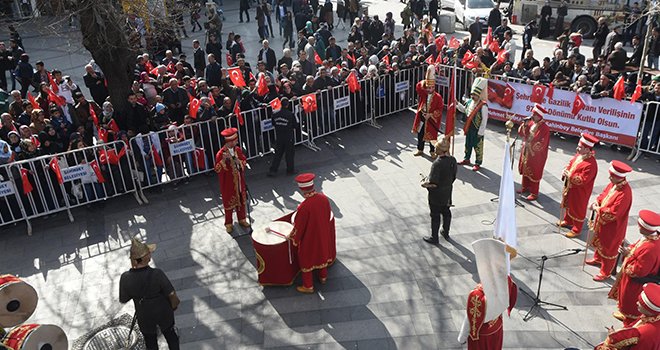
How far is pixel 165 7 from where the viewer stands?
45.2 feet

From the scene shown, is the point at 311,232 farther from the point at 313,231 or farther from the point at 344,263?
the point at 344,263

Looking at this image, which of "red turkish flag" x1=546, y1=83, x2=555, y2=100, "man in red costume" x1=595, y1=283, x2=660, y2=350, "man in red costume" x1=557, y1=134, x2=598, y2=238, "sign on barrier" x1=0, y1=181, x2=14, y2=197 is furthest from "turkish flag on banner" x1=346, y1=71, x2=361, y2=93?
"man in red costume" x1=595, y1=283, x2=660, y2=350

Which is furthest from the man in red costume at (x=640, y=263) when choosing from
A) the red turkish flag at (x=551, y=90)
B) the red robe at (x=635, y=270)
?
the red turkish flag at (x=551, y=90)

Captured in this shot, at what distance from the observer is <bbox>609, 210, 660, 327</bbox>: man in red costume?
6.24 m

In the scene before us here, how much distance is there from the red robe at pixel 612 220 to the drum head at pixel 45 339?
6.54 metres

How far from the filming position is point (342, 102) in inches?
505

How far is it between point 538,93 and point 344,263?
6.59 meters

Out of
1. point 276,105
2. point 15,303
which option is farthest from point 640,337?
point 276,105

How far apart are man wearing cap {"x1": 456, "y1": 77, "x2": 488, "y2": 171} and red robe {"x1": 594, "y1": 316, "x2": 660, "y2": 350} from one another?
613 cm

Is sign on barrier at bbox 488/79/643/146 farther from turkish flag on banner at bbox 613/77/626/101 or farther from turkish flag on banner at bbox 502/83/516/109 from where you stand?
turkish flag on banner at bbox 613/77/626/101

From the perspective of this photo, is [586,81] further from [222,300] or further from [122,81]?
[122,81]

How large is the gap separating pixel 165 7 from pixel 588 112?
10024mm

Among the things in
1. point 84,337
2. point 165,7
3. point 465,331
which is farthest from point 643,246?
point 165,7

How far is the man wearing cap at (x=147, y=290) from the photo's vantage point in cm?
598
